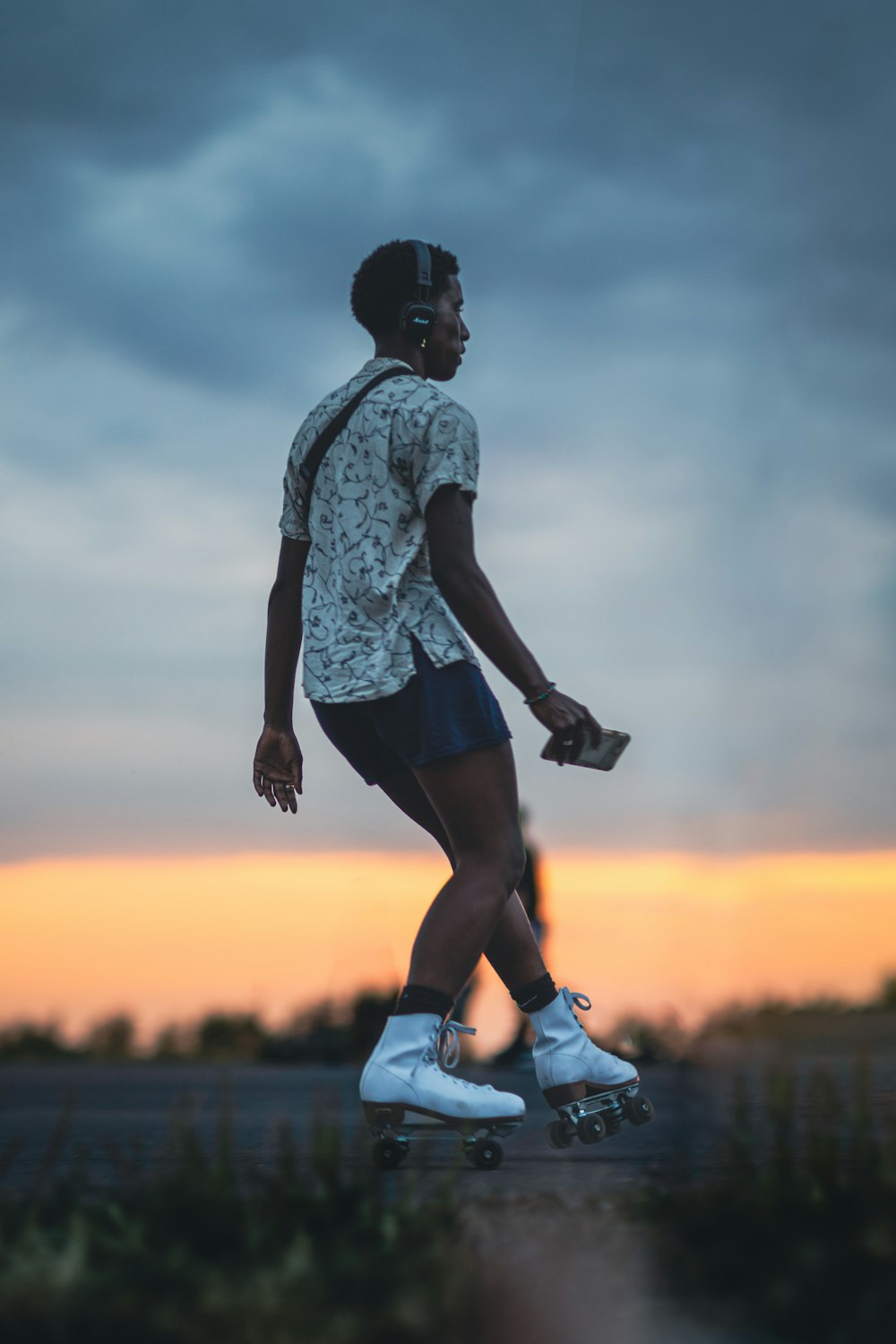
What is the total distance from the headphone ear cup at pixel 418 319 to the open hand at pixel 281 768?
1061mm

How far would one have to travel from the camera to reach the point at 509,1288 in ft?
7.04

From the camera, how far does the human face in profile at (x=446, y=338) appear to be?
4078 millimetres

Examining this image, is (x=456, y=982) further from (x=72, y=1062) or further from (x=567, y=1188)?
(x=72, y=1062)

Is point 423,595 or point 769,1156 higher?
point 423,595

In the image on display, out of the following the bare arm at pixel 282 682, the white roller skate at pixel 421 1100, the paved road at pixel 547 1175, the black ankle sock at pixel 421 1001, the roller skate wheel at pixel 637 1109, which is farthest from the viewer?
the bare arm at pixel 282 682

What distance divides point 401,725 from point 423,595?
0.31 metres

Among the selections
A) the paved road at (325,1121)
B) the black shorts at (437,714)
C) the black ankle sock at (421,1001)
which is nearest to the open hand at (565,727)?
the black shorts at (437,714)

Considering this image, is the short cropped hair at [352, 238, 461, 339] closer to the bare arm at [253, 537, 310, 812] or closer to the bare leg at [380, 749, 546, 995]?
the bare arm at [253, 537, 310, 812]

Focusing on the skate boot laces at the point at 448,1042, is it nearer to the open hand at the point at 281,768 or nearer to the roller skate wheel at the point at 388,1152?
the roller skate wheel at the point at 388,1152

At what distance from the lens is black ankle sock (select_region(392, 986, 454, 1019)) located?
3.59 metres

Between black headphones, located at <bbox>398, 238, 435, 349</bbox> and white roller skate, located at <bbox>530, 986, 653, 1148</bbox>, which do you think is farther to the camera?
black headphones, located at <bbox>398, 238, 435, 349</bbox>

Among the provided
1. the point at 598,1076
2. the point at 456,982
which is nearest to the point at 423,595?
the point at 456,982

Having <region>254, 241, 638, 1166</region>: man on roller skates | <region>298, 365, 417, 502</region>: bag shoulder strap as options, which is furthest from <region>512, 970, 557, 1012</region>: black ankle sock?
<region>298, 365, 417, 502</region>: bag shoulder strap

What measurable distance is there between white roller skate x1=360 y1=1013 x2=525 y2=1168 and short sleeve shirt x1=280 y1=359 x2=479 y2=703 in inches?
29.7
